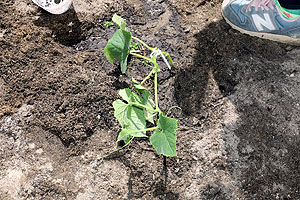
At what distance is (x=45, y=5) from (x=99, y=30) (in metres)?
0.35

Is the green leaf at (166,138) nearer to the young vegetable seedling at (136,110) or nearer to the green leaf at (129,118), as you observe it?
the young vegetable seedling at (136,110)

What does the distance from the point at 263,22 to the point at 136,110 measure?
992mm

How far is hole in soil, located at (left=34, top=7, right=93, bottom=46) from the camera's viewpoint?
175 cm

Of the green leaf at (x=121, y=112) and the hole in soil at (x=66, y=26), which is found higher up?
the hole in soil at (x=66, y=26)

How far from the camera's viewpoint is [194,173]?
1508 mm

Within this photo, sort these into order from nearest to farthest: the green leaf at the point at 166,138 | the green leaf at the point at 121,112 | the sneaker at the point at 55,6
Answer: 1. the green leaf at the point at 166,138
2. the green leaf at the point at 121,112
3. the sneaker at the point at 55,6

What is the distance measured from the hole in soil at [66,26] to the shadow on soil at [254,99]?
0.69 m

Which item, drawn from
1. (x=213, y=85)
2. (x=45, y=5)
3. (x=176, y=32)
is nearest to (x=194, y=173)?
(x=213, y=85)

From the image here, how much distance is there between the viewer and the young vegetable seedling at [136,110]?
1341 mm

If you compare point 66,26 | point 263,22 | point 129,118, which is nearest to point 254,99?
point 263,22

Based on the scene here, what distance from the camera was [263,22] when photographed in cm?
Answer: 178

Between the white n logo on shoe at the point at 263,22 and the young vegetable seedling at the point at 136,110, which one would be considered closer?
the young vegetable seedling at the point at 136,110

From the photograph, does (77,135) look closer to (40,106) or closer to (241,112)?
(40,106)

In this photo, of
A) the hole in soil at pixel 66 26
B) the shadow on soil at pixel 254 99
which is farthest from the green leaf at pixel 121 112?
the hole in soil at pixel 66 26
